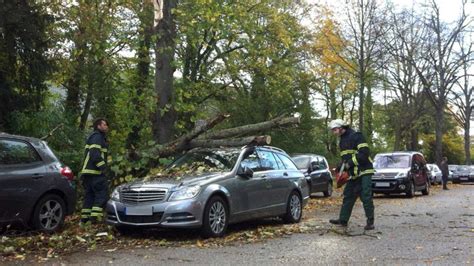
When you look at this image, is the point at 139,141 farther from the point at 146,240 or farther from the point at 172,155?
the point at 146,240

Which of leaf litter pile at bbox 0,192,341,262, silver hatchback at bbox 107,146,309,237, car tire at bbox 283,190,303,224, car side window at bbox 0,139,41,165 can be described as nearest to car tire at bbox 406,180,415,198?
car tire at bbox 283,190,303,224

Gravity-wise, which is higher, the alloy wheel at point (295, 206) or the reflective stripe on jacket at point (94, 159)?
the reflective stripe on jacket at point (94, 159)

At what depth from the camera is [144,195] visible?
28.1 feet

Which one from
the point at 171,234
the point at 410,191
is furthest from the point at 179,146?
the point at 410,191

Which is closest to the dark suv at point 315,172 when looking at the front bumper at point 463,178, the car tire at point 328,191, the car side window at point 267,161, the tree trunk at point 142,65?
the car tire at point 328,191

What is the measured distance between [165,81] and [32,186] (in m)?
6.39

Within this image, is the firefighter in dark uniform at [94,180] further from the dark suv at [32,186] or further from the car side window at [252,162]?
the car side window at [252,162]

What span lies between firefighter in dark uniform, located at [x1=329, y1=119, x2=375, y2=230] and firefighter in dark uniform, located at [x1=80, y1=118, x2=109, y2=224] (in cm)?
411

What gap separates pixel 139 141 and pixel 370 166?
7024mm

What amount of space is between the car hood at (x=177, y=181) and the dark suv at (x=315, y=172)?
403 inches

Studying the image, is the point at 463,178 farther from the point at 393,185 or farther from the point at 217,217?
the point at 217,217

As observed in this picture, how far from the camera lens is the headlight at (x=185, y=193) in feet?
27.6

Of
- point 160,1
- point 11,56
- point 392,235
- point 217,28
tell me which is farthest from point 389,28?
point 392,235

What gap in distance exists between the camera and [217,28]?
56.6 ft
